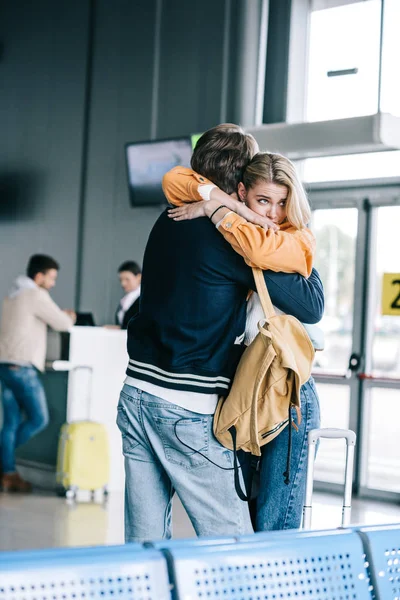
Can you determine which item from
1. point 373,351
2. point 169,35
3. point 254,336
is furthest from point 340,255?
point 254,336

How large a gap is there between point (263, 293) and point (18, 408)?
4.64 m

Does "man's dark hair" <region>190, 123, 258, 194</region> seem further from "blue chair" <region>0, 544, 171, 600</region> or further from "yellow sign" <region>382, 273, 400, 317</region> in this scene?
"yellow sign" <region>382, 273, 400, 317</region>

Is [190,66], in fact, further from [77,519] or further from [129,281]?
[77,519]

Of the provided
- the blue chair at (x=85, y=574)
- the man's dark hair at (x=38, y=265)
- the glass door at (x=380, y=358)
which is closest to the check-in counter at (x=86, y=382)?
the man's dark hair at (x=38, y=265)

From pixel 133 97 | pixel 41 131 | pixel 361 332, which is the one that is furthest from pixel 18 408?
pixel 41 131

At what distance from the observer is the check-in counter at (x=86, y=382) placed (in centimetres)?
606

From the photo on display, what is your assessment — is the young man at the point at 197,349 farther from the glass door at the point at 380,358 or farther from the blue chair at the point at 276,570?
the glass door at the point at 380,358

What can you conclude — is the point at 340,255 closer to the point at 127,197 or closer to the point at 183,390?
the point at 127,197

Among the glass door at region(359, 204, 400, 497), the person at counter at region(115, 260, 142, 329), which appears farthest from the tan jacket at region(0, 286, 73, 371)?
the glass door at region(359, 204, 400, 497)

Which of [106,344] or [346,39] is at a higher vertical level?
[346,39]

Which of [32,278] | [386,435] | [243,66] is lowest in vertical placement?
[386,435]

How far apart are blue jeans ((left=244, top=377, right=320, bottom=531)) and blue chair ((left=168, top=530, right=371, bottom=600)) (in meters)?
0.38

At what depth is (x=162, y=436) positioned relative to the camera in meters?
2.00

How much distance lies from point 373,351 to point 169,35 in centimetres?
Answer: 328
